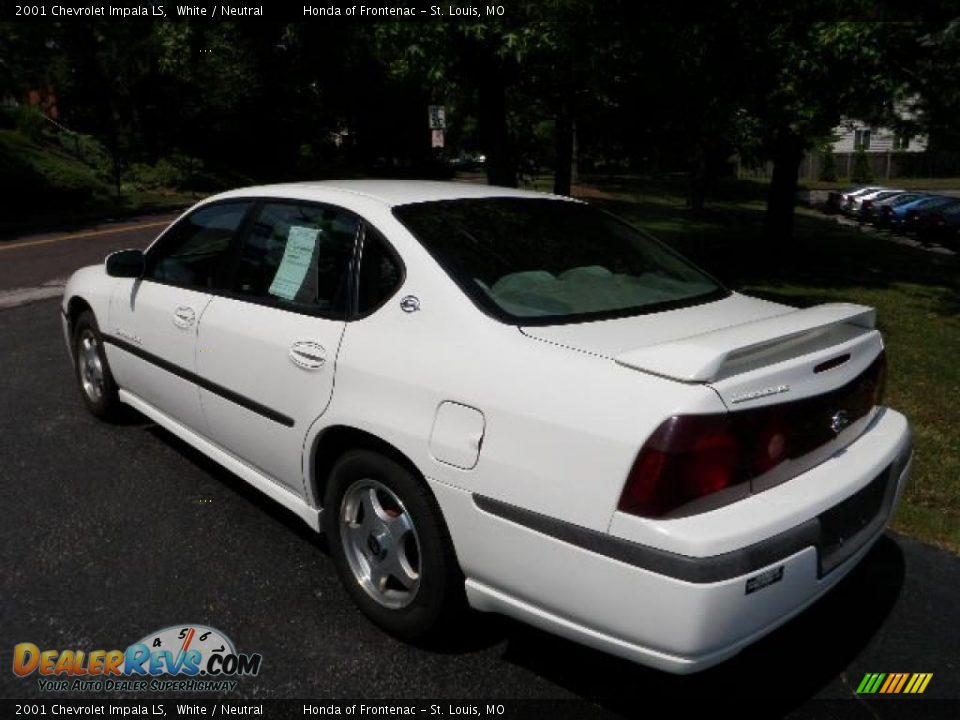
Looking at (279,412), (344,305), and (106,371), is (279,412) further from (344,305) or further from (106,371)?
(106,371)

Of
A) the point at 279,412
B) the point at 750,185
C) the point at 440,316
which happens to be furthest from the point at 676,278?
the point at 750,185

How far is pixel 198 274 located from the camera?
376cm

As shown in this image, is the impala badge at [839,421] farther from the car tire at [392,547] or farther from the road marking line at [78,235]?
the road marking line at [78,235]

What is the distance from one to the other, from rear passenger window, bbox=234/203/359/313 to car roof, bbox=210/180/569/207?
74 mm

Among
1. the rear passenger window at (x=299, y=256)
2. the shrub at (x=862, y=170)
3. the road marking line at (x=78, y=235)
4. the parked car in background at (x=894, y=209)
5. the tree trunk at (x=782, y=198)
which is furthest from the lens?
the shrub at (x=862, y=170)

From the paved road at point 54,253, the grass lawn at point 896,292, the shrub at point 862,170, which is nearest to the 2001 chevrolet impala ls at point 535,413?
the grass lawn at point 896,292

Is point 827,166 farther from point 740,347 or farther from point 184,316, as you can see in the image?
point 740,347

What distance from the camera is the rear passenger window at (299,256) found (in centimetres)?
303

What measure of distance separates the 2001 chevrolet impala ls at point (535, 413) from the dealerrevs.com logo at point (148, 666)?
49cm

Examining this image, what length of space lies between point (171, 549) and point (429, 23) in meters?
6.36

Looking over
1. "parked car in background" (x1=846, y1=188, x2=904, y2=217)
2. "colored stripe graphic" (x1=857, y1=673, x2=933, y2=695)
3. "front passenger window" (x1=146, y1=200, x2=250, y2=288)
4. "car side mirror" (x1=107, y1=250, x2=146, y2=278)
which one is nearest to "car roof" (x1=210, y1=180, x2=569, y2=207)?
"front passenger window" (x1=146, y1=200, x2=250, y2=288)

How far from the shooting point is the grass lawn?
420cm

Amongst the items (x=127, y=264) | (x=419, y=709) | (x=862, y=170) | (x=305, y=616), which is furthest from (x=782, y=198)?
(x=862, y=170)

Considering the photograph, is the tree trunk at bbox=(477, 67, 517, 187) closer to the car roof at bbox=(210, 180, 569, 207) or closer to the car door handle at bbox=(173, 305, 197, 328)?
the car roof at bbox=(210, 180, 569, 207)
